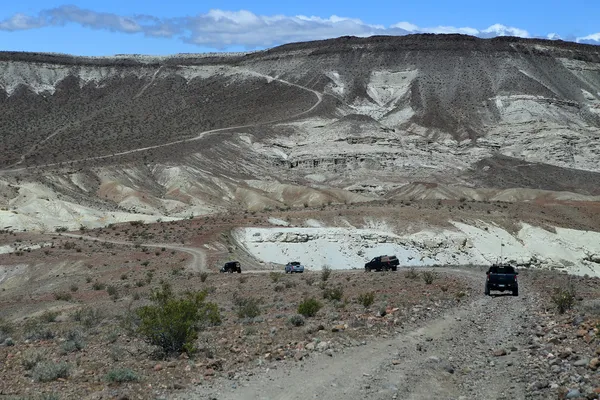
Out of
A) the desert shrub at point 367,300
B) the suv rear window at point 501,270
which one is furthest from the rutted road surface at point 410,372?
the suv rear window at point 501,270

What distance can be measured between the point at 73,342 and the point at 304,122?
12324 centimetres

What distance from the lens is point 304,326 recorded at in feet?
63.4

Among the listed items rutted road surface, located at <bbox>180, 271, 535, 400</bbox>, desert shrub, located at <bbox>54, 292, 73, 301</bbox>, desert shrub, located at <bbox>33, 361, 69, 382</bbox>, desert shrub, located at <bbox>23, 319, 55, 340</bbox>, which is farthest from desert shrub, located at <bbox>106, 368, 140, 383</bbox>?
desert shrub, located at <bbox>54, 292, 73, 301</bbox>

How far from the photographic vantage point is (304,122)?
140m

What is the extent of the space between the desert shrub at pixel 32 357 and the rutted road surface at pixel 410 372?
3.75 m

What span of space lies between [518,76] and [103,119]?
78221 mm

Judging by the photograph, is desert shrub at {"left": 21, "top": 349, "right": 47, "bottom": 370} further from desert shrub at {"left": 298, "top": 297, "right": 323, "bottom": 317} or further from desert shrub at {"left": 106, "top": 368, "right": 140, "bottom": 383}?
desert shrub at {"left": 298, "top": 297, "right": 323, "bottom": 317}

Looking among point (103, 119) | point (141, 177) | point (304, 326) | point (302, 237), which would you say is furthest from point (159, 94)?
point (304, 326)

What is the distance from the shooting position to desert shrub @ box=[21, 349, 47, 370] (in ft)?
50.8

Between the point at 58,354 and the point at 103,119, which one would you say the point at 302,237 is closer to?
the point at 58,354

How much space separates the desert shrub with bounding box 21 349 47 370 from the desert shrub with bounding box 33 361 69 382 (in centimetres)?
50

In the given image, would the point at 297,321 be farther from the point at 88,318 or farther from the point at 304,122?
the point at 304,122

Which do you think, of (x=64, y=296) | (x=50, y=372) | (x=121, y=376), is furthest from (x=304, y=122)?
(x=121, y=376)

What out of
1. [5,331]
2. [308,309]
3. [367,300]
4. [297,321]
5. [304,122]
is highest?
[297,321]
